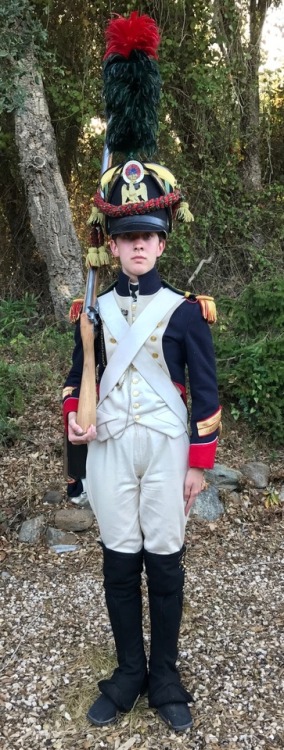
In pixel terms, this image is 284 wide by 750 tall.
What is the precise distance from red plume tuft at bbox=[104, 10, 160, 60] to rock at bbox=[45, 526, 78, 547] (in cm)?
241

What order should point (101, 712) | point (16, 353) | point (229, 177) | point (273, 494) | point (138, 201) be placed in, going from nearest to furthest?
point (138, 201) < point (101, 712) < point (273, 494) < point (16, 353) < point (229, 177)

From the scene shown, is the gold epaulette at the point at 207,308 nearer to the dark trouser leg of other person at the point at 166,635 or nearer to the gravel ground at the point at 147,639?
the dark trouser leg of other person at the point at 166,635

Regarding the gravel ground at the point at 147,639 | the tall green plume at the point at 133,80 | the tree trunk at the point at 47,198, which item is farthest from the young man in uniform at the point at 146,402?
the tree trunk at the point at 47,198

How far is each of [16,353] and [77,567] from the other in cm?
232

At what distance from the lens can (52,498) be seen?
375cm

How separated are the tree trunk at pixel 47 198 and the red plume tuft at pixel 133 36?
11.7 feet

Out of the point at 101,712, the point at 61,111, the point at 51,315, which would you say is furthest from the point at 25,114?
the point at 101,712

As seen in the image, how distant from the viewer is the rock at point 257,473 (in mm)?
3996

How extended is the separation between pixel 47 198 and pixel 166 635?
4269 mm

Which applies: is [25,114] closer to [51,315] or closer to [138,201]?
[51,315]

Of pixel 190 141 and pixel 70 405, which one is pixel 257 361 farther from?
pixel 190 141

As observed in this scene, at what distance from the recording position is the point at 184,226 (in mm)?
6789

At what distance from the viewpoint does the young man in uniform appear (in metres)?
1.97

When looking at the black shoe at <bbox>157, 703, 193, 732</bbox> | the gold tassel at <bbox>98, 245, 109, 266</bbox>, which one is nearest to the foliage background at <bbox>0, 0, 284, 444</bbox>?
the gold tassel at <bbox>98, 245, 109, 266</bbox>
